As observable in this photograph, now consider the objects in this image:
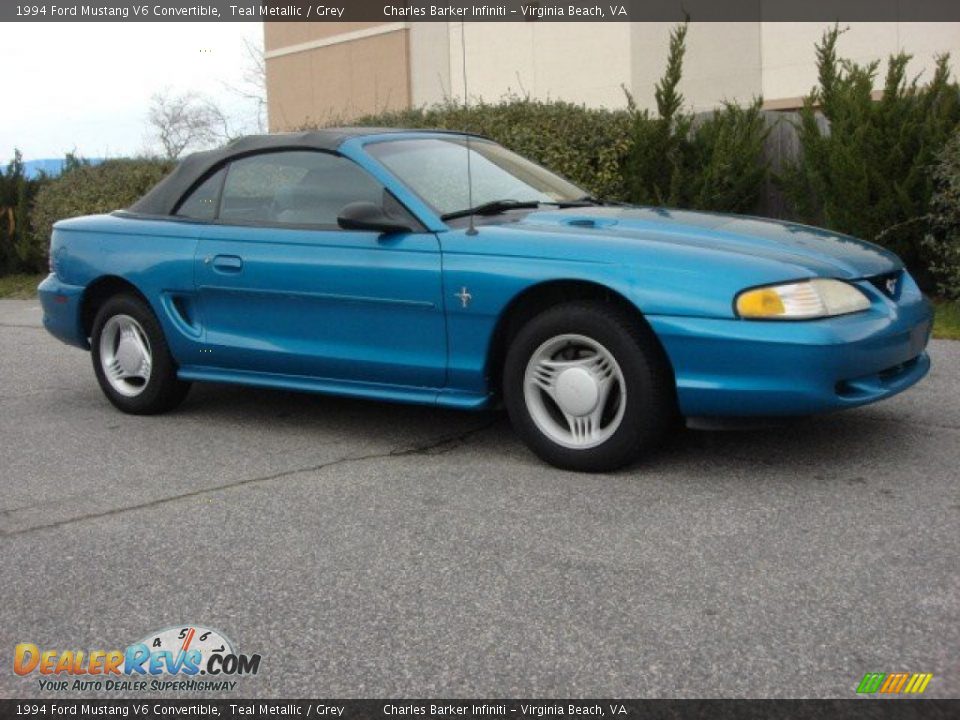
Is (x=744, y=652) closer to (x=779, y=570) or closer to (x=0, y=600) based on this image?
(x=779, y=570)

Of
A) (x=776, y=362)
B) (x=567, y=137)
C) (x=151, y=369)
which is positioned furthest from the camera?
(x=567, y=137)

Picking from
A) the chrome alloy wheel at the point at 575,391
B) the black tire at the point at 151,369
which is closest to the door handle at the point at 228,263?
the black tire at the point at 151,369

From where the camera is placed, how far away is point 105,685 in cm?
309

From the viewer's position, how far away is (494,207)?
5578 mm

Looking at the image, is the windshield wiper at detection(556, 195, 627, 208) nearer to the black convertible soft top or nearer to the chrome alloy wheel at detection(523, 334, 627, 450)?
the black convertible soft top

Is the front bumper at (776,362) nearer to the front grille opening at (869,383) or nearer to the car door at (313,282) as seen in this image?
the front grille opening at (869,383)

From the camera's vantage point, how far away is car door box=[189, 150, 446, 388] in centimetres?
527

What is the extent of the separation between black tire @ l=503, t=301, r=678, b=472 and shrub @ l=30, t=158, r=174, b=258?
420 inches

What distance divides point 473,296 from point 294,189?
50.4 inches

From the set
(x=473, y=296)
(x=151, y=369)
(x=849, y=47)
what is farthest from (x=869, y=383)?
(x=849, y=47)

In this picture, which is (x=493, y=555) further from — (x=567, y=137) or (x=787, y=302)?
(x=567, y=137)

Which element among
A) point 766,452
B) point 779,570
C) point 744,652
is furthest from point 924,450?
point 744,652

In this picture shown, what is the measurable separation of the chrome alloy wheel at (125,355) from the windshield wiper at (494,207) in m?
1.91

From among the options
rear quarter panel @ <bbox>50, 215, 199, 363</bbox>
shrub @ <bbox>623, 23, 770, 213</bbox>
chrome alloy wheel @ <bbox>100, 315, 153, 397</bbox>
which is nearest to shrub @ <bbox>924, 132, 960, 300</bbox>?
shrub @ <bbox>623, 23, 770, 213</bbox>
